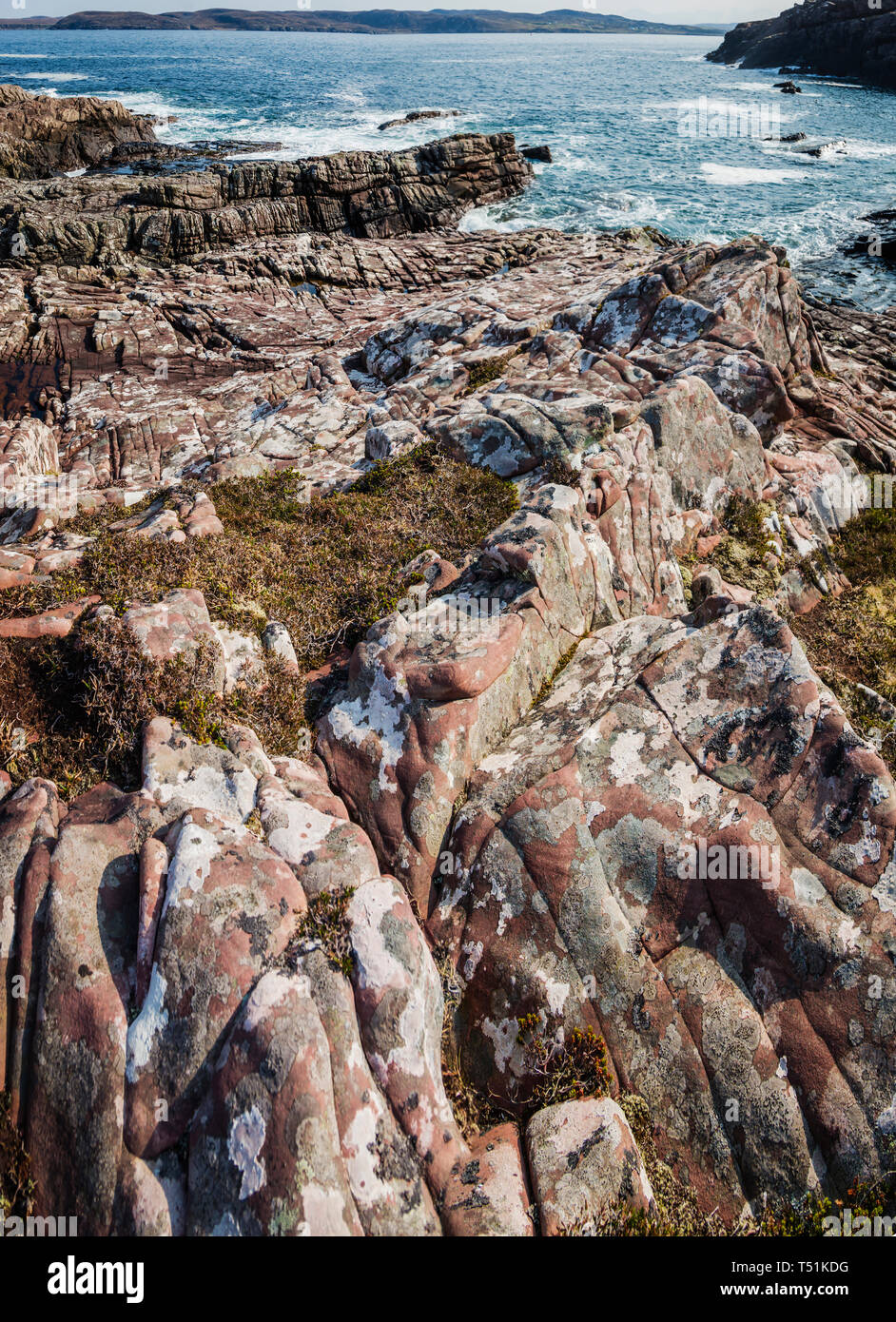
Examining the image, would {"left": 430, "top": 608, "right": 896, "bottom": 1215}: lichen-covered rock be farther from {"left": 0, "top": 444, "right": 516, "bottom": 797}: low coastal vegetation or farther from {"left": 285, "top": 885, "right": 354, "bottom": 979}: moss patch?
{"left": 0, "top": 444, "right": 516, "bottom": 797}: low coastal vegetation

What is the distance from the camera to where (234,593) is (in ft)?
32.8

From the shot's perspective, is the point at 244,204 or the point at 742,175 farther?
the point at 742,175

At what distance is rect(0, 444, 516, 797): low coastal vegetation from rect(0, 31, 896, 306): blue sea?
1507 inches

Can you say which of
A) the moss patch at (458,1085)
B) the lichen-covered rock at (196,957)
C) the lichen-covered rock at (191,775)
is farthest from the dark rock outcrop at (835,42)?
the lichen-covered rock at (196,957)

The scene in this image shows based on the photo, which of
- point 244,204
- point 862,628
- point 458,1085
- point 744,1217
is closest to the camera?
point 744,1217

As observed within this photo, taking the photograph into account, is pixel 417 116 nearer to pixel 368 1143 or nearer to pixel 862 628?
pixel 862 628

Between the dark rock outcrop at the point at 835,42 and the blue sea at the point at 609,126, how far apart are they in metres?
5.84

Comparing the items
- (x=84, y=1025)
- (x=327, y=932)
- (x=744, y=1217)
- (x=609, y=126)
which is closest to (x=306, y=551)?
(x=327, y=932)

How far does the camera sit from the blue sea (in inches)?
1999

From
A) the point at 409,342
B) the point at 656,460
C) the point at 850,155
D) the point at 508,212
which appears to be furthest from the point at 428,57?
Result: the point at 656,460

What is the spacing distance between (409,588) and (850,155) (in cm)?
9396

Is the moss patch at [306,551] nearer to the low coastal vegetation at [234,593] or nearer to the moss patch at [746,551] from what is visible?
the low coastal vegetation at [234,593]

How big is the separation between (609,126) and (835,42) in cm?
8810

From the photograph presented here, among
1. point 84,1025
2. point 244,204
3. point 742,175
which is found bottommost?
point 84,1025
